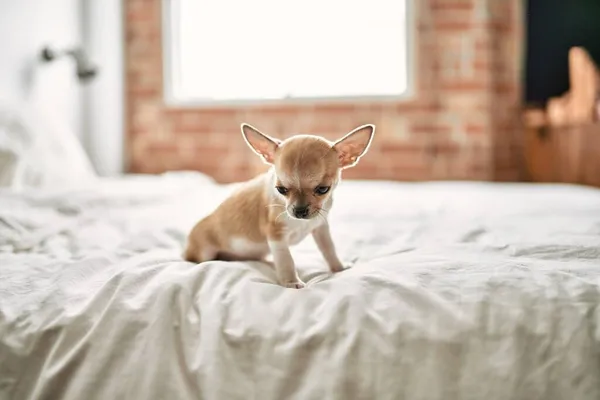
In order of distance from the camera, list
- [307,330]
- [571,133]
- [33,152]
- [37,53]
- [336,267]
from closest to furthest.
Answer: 1. [307,330]
2. [336,267]
3. [33,152]
4. [37,53]
5. [571,133]

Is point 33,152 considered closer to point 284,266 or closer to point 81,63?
point 81,63

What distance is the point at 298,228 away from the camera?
1.02 m

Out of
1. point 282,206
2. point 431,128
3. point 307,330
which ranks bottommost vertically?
point 307,330

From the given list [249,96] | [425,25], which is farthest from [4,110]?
[425,25]

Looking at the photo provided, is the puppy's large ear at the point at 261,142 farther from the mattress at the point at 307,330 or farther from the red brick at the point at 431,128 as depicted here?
the red brick at the point at 431,128

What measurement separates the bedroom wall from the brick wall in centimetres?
53

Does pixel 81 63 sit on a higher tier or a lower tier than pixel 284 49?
lower

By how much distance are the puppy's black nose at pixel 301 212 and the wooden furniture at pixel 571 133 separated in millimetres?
2083

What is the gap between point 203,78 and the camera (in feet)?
10.9

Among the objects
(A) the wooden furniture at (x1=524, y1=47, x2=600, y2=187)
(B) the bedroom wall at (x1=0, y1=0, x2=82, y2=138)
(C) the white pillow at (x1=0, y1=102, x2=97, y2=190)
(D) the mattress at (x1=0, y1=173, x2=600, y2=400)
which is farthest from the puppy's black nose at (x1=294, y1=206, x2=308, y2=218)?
(A) the wooden furniture at (x1=524, y1=47, x2=600, y2=187)

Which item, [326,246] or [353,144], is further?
[326,246]

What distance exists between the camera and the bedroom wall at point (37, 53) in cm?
230

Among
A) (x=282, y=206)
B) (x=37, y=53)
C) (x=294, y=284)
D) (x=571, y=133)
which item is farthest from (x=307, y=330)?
(x=571, y=133)

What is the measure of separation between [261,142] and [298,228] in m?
0.17
